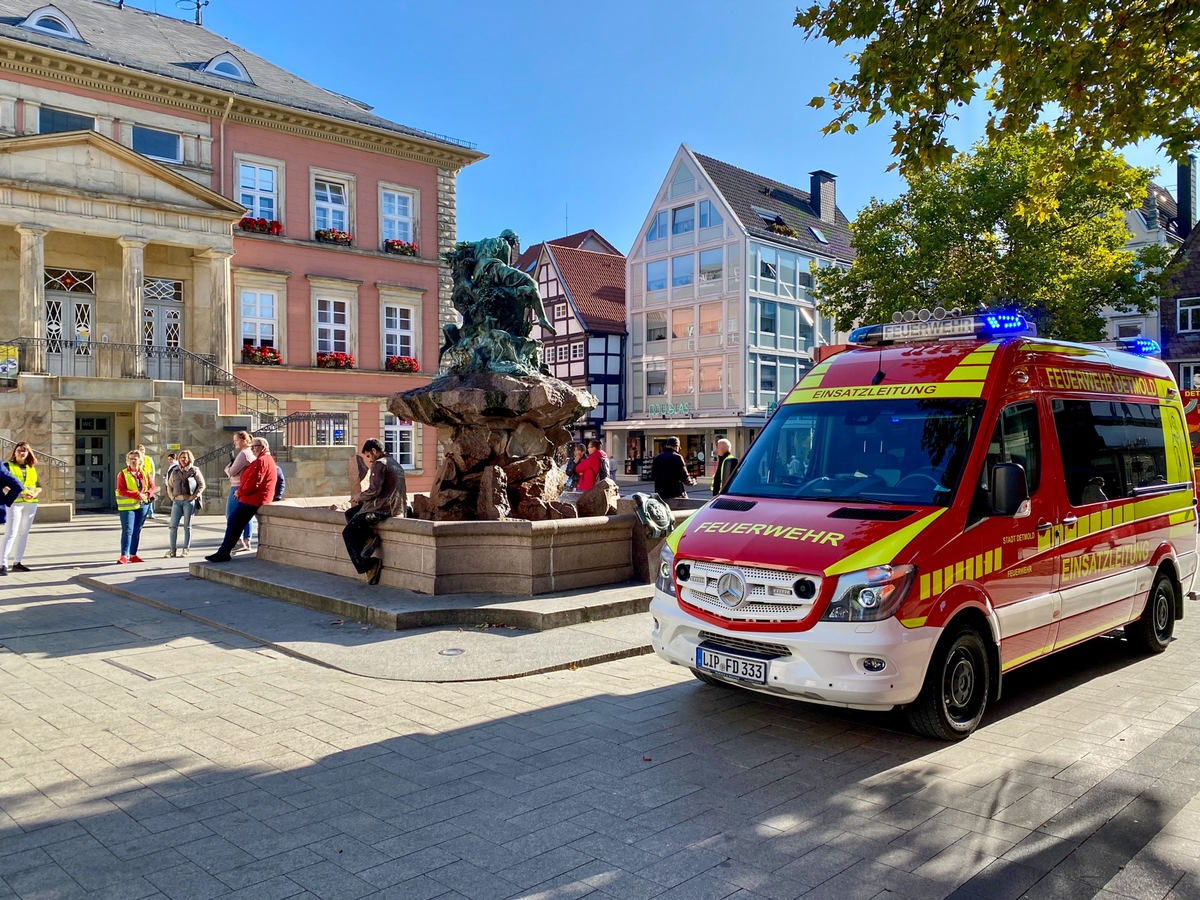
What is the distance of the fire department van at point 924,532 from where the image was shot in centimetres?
519

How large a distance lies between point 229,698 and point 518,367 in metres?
6.07

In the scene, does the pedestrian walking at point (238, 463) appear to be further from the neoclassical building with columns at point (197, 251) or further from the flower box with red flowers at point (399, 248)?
the flower box with red flowers at point (399, 248)

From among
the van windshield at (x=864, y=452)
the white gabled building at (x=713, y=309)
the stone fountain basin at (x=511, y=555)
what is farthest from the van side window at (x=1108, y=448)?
the white gabled building at (x=713, y=309)

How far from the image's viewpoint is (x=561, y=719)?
6.05m

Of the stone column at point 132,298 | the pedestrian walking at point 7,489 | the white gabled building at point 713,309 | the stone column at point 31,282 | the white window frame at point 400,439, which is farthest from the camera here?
the white gabled building at point 713,309

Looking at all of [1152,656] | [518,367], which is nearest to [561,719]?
[1152,656]

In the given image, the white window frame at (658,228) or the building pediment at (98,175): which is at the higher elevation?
the white window frame at (658,228)

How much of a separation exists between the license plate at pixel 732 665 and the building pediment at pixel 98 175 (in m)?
26.2

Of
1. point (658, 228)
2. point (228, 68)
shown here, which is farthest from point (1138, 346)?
point (658, 228)

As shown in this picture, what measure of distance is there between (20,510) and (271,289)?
65.9ft

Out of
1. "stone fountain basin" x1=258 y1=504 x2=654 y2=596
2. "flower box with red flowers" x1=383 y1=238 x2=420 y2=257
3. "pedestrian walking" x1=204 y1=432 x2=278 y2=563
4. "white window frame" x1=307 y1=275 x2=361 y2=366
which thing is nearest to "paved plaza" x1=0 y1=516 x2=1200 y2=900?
"stone fountain basin" x1=258 y1=504 x2=654 y2=596

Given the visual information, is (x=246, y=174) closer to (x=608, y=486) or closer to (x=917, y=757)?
(x=608, y=486)

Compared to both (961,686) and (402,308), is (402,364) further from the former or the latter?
(961,686)

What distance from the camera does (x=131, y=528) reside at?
13.1 meters
